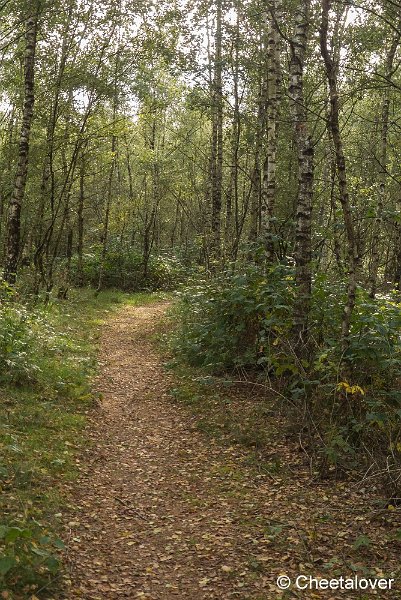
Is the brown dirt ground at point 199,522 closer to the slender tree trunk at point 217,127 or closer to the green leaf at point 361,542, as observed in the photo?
the green leaf at point 361,542

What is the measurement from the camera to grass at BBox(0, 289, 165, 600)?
159 inches

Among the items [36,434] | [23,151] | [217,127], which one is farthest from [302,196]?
[217,127]

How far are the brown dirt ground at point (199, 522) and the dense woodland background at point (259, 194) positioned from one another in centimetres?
63

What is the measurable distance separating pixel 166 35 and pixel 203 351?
11.4m

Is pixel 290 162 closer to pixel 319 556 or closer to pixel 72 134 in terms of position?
pixel 72 134

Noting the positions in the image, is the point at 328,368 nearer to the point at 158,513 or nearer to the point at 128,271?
the point at 158,513

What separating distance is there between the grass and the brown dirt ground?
0.25 metres

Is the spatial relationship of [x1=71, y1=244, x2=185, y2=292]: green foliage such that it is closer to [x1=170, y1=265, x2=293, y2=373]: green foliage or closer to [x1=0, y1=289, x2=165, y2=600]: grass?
[x1=0, y1=289, x2=165, y2=600]: grass

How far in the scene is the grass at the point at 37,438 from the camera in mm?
4043

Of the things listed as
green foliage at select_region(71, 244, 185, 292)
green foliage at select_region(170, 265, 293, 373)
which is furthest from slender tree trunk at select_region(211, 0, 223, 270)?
green foliage at select_region(71, 244, 185, 292)

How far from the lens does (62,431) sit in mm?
7258

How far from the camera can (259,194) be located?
13.2 m

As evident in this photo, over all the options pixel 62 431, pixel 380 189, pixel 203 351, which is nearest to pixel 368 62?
pixel 380 189

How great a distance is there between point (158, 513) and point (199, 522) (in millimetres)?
503
